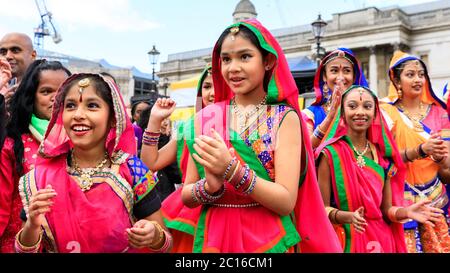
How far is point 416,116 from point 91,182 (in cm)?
315

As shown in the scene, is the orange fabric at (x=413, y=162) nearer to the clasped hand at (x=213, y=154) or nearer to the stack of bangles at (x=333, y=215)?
the stack of bangles at (x=333, y=215)

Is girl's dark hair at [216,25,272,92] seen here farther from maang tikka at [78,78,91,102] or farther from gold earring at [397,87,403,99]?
gold earring at [397,87,403,99]

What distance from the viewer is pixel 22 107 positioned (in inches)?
107

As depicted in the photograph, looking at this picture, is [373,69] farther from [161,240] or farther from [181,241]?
[161,240]

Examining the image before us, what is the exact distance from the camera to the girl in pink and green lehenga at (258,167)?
1988 mm

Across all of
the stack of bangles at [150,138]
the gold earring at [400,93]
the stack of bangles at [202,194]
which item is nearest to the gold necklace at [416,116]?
the gold earring at [400,93]

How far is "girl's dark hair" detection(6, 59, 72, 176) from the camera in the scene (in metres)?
2.61

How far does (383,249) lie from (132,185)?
5.91 feet

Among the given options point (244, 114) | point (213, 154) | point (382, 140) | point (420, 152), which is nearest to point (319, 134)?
point (382, 140)

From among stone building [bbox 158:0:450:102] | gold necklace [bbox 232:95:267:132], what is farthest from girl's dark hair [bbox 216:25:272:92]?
stone building [bbox 158:0:450:102]

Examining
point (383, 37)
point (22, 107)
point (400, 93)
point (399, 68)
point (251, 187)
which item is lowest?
point (251, 187)

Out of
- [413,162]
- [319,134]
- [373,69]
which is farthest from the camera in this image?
[373,69]

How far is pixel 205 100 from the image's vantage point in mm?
3373
